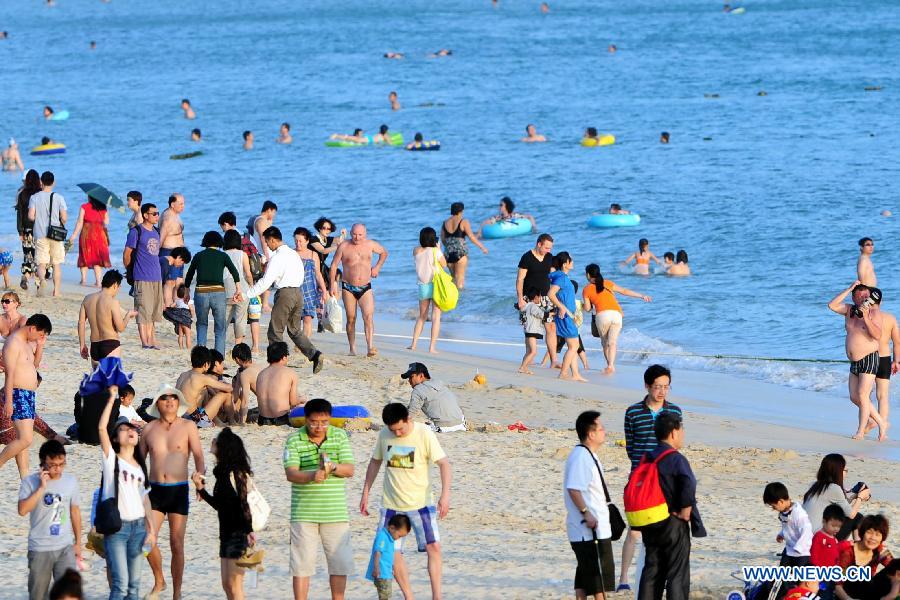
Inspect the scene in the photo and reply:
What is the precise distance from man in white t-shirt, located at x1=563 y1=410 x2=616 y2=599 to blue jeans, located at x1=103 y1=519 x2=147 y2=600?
2.31 m

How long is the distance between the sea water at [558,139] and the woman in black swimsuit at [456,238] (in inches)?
31.4

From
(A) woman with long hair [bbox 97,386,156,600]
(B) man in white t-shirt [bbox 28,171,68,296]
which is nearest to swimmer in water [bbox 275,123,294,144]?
(B) man in white t-shirt [bbox 28,171,68,296]

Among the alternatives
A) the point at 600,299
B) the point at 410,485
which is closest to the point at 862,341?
the point at 600,299

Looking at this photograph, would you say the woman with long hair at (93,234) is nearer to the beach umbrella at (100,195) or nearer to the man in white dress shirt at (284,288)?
the beach umbrella at (100,195)

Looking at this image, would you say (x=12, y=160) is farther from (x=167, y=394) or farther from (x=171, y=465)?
(x=171, y=465)

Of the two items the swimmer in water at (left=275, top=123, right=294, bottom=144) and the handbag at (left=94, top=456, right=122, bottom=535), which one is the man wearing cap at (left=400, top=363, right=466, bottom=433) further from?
the swimmer in water at (left=275, top=123, right=294, bottom=144)

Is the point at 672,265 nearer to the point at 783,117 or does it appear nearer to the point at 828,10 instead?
the point at 783,117

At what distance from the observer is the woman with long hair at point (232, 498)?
7230mm

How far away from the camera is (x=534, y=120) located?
5094 cm

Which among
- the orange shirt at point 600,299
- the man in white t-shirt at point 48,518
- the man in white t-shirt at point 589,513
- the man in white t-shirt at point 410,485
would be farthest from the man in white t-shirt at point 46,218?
the man in white t-shirt at point 589,513

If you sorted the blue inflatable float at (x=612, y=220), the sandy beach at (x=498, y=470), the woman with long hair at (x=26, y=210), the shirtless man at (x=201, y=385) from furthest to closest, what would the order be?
the blue inflatable float at (x=612, y=220)
the woman with long hair at (x=26, y=210)
the shirtless man at (x=201, y=385)
the sandy beach at (x=498, y=470)

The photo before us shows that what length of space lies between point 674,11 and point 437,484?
304 ft

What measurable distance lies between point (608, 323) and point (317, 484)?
854 cm

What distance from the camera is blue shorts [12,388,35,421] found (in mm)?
9539
